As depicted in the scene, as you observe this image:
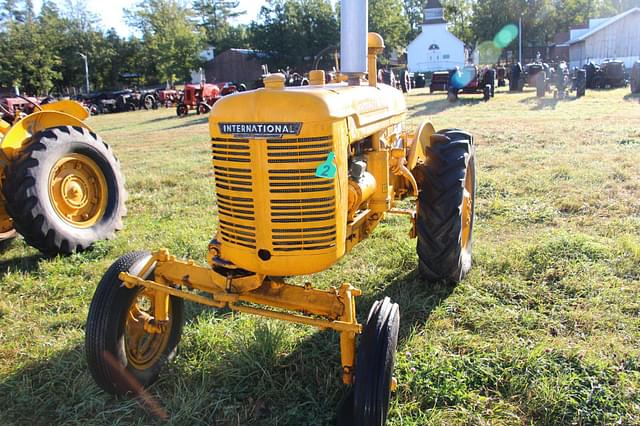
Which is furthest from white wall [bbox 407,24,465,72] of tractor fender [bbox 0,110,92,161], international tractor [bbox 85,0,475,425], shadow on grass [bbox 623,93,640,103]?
international tractor [bbox 85,0,475,425]

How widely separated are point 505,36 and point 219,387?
60.5m

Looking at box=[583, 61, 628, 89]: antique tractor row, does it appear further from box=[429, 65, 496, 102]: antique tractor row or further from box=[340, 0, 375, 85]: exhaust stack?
box=[340, 0, 375, 85]: exhaust stack

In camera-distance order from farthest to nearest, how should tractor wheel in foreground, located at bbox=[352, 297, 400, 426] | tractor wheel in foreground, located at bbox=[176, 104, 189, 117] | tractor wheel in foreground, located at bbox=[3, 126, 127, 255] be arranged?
tractor wheel in foreground, located at bbox=[176, 104, 189, 117]
tractor wheel in foreground, located at bbox=[3, 126, 127, 255]
tractor wheel in foreground, located at bbox=[352, 297, 400, 426]

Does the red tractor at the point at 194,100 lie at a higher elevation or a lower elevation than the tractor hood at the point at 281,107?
higher

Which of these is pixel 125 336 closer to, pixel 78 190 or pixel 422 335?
pixel 422 335

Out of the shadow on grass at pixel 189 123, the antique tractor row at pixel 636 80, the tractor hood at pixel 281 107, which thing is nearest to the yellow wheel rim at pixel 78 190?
the tractor hood at pixel 281 107

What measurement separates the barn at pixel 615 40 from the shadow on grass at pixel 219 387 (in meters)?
47.7

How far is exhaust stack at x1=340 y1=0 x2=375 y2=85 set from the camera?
2.92m

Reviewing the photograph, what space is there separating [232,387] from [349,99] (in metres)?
1.71

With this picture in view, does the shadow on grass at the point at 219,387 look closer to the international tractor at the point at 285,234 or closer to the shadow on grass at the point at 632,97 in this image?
the international tractor at the point at 285,234

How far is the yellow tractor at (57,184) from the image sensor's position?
455 centimetres

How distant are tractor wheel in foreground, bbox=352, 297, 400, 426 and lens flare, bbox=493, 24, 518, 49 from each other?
60.0m

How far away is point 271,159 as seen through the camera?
236 cm

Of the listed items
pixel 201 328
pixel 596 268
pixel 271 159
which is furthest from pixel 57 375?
pixel 596 268
